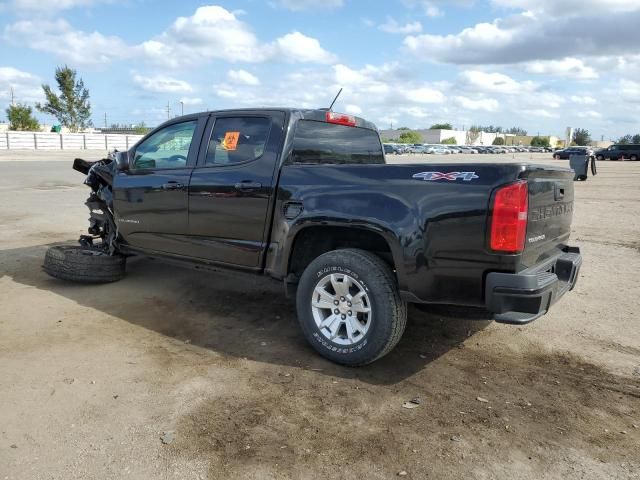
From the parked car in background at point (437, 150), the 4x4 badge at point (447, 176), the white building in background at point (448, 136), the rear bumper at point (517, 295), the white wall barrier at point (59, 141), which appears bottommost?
the rear bumper at point (517, 295)

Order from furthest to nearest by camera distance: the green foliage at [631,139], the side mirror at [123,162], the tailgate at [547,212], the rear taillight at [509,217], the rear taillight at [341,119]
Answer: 1. the green foliage at [631,139]
2. the side mirror at [123,162]
3. the rear taillight at [341,119]
4. the tailgate at [547,212]
5. the rear taillight at [509,217]

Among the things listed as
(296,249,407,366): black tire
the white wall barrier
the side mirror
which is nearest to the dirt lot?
(296,249,407,366): black tire

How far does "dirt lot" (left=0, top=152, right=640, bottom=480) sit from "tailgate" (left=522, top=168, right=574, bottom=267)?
2.55ft

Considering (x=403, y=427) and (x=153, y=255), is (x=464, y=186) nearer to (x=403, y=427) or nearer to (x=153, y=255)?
(x=403, y=427)

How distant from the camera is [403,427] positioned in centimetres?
318

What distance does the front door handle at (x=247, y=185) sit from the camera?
443 cm

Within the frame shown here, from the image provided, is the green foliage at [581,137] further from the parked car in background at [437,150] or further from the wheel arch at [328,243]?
the wheel arch at [328,243]

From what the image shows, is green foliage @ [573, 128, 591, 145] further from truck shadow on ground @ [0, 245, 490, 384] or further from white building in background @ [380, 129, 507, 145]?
truck shadow on ground @ [0, 245, 490, 384]

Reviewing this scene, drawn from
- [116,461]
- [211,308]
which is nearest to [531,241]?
[116,461]

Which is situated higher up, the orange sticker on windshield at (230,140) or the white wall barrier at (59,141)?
the white wall barrier at (59,141)

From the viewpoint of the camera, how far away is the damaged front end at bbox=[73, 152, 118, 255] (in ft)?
19.8

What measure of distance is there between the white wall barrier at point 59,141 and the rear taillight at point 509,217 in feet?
151

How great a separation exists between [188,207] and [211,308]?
3.38 feet

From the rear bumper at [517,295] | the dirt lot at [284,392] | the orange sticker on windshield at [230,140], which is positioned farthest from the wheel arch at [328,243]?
the orange sticker on windshield at [230,140]
